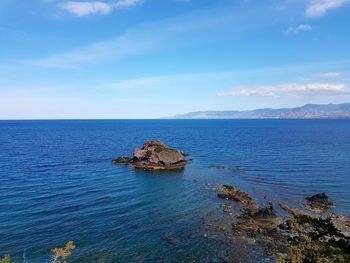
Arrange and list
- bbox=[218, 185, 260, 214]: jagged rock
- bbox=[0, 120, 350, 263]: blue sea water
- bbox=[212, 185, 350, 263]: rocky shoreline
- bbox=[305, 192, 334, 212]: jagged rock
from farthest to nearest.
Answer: bbox=[218, 185, 260, 214]: jagged rock → bbox=[305, 192, 334, 212]: jagged rock → bbox=[0, 120, 350, 263]: blue sea water → bbox=[212, 185, 350, 263]: rocky shoreline

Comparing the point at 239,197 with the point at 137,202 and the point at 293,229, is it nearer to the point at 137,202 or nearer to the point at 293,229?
the point at 293,229

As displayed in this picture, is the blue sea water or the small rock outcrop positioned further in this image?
the small rock outcrop

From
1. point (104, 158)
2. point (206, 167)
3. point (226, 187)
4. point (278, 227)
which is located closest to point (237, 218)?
point (278, 227)

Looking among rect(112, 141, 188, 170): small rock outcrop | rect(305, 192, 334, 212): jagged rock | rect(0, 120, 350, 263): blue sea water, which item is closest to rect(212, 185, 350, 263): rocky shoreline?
rect(305, 192, 334, 212): jagged rock

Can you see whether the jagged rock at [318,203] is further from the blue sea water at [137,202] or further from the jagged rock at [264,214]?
the jagged rock at [264,214]

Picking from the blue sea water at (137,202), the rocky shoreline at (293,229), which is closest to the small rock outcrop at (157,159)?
the blue sea water at (137,202)

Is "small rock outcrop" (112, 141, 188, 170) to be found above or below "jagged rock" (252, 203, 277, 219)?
above

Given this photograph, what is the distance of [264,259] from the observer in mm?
29500

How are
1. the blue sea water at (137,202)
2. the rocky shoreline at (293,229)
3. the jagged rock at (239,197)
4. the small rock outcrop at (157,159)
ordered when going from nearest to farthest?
the rocky shoreline at (293,229)
the blue sea water at (137,202)
the jagged rock at (239,197)
the small rock outcrop at (157,159)

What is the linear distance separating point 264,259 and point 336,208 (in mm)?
21442

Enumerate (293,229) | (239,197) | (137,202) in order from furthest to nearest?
(239,197), (137,202), (293,229)

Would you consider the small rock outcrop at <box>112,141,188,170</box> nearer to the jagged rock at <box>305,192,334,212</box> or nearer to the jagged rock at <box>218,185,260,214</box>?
the jagged rock at <box>218,185,260,214</box>

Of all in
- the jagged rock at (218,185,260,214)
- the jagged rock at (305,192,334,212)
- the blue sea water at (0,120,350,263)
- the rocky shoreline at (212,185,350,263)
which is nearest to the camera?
the rocky shoreline at (212,185,350,263)

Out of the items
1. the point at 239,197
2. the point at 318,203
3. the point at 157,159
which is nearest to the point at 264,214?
the point at 239,197
